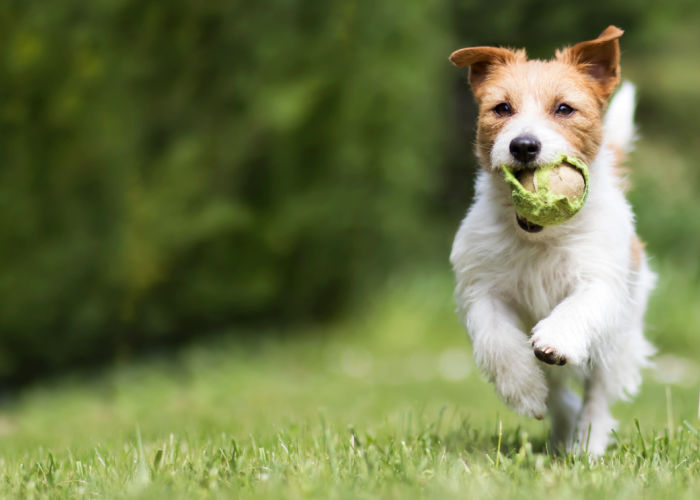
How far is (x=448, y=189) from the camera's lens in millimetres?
13188

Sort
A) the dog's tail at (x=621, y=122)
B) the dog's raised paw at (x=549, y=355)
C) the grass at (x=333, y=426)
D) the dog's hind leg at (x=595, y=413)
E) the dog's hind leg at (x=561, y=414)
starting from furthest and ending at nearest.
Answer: the dog's tail at (x=621, y=122), the dog's hind leg at (x=561, y=414), the dog's hind leg at (x=595, y=413), the dog's raised paw at (x=549, y=355), the grass at (x=333, y=426)

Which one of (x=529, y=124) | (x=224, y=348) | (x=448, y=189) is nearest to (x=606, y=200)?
(x=529, y=124)

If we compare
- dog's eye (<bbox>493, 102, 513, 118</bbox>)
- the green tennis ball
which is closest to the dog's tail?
dog's eye (<bbox>493, 102, 513, 118</bbox>)

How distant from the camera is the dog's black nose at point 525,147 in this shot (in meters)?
3.13

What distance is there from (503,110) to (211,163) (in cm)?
589

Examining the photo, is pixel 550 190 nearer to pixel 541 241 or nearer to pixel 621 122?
pixel 541 241

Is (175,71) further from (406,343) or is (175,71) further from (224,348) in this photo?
(406,343)

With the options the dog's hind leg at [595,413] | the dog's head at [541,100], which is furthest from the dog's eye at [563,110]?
the dog's hind leg at [595,413]

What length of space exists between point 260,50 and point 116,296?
111 inches

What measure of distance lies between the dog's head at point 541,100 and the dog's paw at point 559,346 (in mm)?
600

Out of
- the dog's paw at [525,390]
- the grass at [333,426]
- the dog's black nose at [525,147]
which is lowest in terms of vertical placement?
the grass at [333,426]

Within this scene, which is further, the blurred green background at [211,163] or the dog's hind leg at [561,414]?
the blurred green background at [211,163]

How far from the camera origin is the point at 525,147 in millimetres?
3135

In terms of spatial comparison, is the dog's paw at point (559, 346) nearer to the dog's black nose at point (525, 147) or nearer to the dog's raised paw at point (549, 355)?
the dog's raised paw at point (549, 355)
